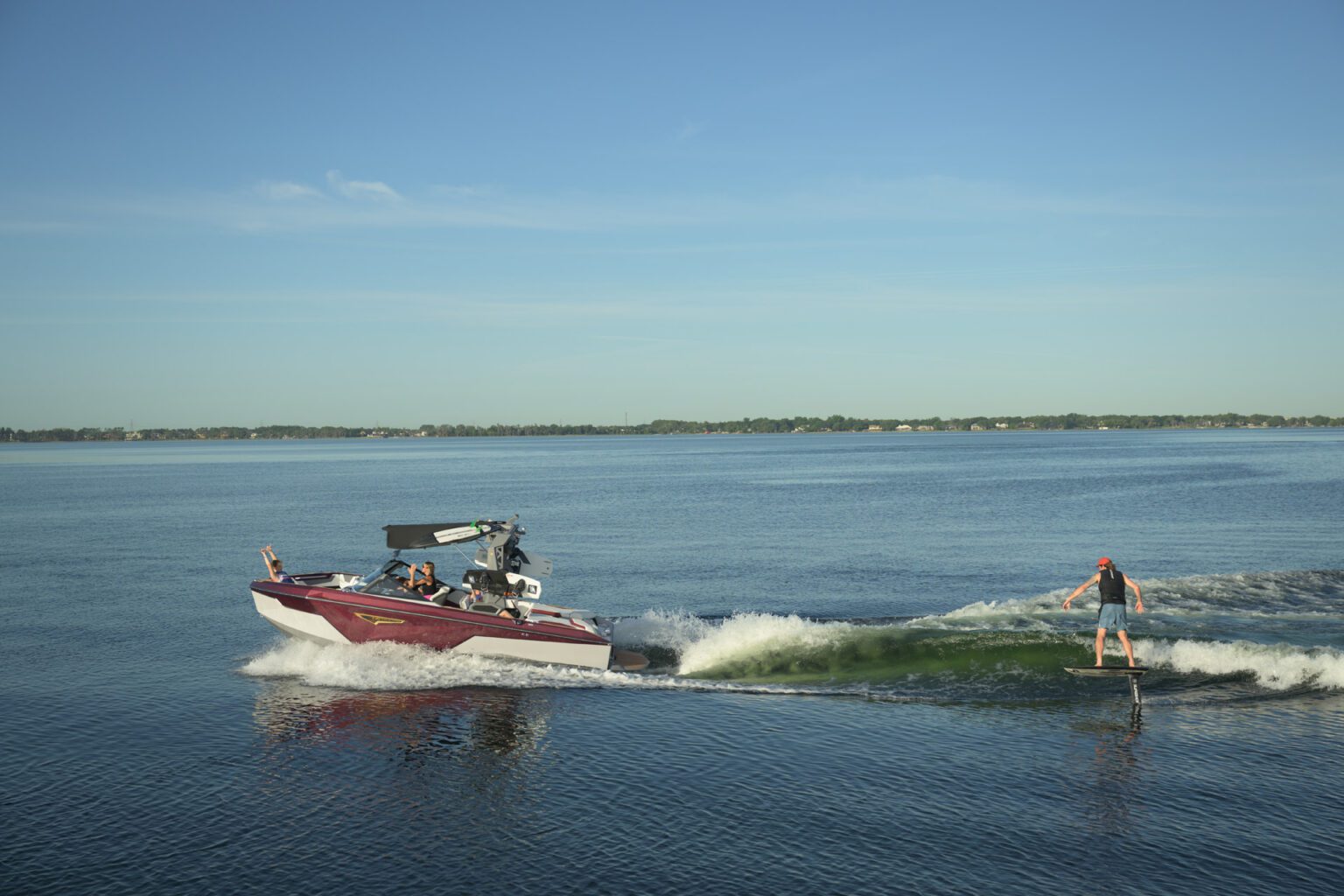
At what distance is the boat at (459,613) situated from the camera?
24.1 metres

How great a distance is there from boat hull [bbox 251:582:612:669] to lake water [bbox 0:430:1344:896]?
0.42 meters

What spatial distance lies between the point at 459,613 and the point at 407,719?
399 cm

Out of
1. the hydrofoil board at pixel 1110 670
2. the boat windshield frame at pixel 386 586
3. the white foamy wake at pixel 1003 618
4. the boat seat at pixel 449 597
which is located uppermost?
the boat windshield frame at pixel 386 586

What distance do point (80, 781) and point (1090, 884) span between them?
1604 cm

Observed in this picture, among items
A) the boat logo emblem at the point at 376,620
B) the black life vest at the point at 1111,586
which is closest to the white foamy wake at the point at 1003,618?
the black life vest at the point at 1111,586

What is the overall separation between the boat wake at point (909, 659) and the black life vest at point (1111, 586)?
103 inches

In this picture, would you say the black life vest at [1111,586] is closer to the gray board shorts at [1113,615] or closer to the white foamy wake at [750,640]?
the gray board shorts at [1113,615]

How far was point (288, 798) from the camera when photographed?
16156mm

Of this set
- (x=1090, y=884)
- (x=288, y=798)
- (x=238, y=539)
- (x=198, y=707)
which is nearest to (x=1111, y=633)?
(x=1090, y=884)

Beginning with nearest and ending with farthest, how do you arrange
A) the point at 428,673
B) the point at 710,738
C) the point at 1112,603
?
1. the point at 710,738
2. the point at 1112,603
3. the point at 428,673

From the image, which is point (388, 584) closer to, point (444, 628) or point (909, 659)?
point (444, 628)

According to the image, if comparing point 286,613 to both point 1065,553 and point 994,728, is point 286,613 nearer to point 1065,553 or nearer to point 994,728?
point 994,728

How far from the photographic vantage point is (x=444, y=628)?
2417 cm

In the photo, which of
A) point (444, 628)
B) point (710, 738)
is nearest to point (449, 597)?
point (444, 628)
